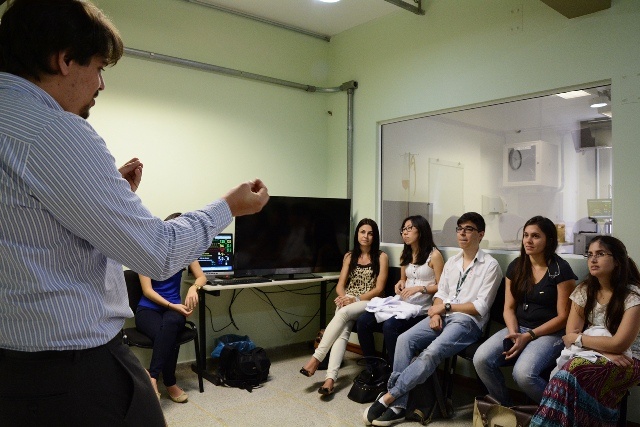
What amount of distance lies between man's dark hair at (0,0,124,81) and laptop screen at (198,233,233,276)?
328cm

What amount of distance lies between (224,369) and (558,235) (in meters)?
2.61

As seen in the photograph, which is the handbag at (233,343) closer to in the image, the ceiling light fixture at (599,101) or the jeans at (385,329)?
the jeans at (385,329)

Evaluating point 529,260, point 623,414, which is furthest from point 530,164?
point 623,414

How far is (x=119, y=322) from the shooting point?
3.25 ft

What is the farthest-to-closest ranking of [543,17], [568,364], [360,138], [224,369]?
1. [360,138]
2. [224,369]
3. [543,17]
4. [568,364]

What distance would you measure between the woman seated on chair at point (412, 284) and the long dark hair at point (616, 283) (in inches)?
45.8

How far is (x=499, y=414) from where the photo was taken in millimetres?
2686

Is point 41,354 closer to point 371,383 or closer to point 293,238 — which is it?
point 371,383

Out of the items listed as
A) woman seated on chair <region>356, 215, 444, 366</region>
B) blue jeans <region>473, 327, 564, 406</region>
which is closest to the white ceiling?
woman seated on chair <region>356, 215, 444, 366</region>

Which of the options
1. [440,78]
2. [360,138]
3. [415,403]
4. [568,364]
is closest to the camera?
[568,364]

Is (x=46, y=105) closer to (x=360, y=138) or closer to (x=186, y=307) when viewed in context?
(x=186, y=307)

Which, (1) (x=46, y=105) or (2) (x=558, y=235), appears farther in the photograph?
(2) (x=558, y=235)

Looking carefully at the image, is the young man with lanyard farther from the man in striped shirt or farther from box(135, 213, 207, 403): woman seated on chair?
the man in striped shirt

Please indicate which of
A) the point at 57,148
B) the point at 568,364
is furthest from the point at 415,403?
the point at 57,148
